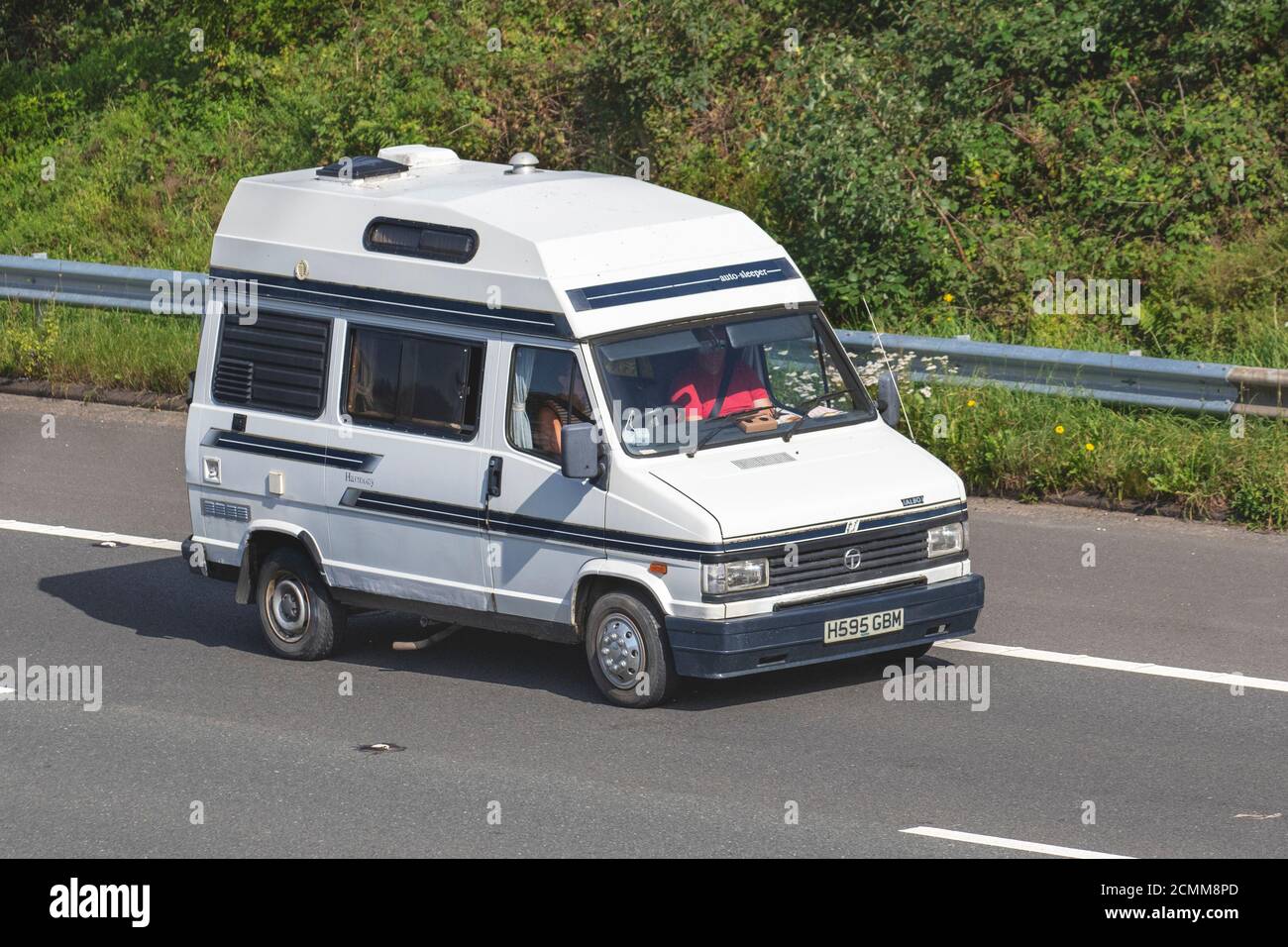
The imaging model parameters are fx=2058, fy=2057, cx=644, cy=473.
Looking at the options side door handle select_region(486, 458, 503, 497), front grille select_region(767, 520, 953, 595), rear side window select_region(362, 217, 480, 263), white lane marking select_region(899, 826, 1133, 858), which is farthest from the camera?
rear side window select_region(362, 217, 480, 263)

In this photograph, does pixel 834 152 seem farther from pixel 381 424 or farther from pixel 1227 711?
pixel 1227 711

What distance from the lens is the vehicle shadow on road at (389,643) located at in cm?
1052

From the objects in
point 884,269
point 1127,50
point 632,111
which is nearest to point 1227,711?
point 884,269

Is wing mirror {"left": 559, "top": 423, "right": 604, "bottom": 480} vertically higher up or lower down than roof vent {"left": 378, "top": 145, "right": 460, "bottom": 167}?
lower down

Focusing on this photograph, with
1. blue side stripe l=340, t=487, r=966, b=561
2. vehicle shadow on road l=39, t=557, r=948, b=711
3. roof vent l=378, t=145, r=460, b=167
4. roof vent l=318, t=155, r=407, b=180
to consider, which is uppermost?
roof vent l=378, t=145, r=460, b=167

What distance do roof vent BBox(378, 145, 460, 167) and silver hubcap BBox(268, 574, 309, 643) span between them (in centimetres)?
245

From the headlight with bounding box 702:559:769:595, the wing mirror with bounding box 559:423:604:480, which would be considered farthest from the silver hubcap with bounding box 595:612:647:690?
the wing mirror with bounding box 559:423:604:480

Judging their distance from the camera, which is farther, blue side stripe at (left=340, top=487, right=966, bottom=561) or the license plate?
the license plate

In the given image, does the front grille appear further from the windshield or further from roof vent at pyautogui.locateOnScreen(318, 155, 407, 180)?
roof vent at pyautogui.locateOnScreen(318, 155, 407, 180)

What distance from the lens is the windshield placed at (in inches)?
402

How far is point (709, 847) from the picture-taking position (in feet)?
26.8

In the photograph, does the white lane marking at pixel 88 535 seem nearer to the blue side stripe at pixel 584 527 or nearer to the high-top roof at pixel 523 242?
the high-top roof at pixel 523 242

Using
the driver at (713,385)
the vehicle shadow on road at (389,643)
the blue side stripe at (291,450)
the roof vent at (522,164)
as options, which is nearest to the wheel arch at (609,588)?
the vehicle shadow on road at (389,643)

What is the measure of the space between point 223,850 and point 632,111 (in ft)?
43.4
